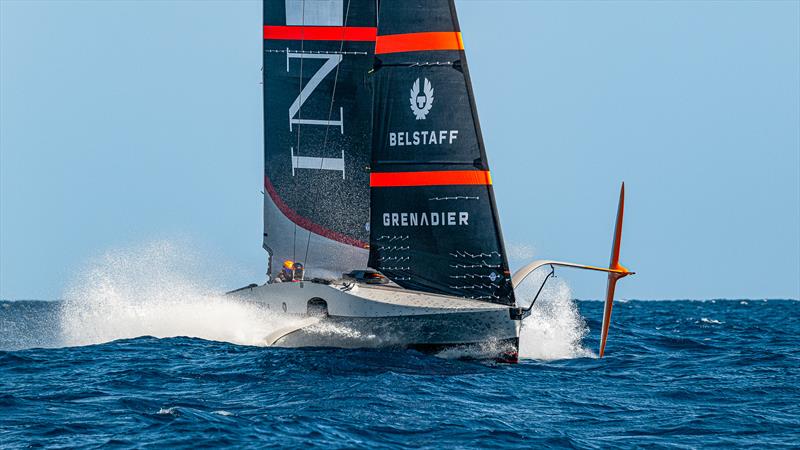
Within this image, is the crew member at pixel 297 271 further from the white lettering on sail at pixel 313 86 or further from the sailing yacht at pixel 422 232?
the white lettering on sail at pixel 313 86

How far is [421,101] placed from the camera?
1855cm

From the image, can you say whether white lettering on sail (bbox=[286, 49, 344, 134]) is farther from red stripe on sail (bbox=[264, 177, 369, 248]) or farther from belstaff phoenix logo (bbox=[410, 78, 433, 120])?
belstaff phoenix logo (bbox=[410, 78, 433, 120])

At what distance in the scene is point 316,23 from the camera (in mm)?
22328

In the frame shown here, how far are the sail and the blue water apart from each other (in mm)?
2379

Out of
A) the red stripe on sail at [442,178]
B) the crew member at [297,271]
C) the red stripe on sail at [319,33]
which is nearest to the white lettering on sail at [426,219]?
the red stripe on sail at [442,178]

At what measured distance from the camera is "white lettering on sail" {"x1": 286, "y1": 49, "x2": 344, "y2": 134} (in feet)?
72.6

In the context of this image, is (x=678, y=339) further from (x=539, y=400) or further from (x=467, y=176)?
(x=539, y=400)

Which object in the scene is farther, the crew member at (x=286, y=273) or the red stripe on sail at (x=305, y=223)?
the red stripe on sail at (x=305, y=223)

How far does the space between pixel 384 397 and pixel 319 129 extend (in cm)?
943

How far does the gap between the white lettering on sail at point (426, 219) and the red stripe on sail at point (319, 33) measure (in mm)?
4796

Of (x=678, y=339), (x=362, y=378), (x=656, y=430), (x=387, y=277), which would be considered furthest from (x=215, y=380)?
(x=678, y=339)

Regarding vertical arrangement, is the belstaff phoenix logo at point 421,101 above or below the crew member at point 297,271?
above

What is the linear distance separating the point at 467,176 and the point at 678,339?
9.44 meters

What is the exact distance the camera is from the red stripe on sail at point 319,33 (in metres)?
22.0
